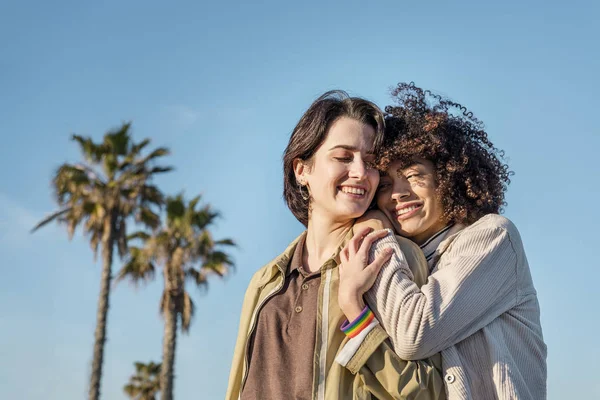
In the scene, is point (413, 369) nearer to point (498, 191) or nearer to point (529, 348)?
point (529, 348)

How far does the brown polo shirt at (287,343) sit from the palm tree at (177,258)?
63.2ft

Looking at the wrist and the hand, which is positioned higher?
the hand

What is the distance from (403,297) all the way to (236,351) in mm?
1175

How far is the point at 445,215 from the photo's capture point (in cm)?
413

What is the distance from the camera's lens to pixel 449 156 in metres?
4.13

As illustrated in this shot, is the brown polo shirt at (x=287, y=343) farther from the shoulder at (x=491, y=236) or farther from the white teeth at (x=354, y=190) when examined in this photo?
the shoulder at (x=491, y=236)

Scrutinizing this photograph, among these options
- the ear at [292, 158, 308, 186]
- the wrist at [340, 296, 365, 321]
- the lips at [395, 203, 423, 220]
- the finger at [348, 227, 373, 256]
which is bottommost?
the wrist at [340, 296, 365, 321]

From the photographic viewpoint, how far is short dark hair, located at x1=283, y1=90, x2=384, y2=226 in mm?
4267

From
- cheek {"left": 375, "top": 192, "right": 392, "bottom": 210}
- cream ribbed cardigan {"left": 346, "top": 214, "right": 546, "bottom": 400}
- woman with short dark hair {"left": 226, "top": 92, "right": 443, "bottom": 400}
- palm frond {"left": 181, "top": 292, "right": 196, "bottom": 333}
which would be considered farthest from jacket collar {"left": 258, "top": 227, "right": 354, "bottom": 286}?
palm frond {"left": 181, "top": 292, "right": 196, "bottom": 333}

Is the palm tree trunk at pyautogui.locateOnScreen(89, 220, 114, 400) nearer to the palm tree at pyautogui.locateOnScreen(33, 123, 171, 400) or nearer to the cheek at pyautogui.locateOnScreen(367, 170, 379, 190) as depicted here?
the palm tree at pyautogui.locateOnScreen(33, 123, 171, 400)

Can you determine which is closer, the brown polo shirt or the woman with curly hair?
the woman with curly hair

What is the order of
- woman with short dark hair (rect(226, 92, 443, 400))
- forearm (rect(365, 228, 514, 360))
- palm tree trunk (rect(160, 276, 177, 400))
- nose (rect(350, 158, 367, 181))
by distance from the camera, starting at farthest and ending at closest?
1. palm tree trunk (rect(160, 276, 177, 400))
2. nose (rect(350, 158, 367, 181))
3. woman with short dark hair (rect(226, 92, 443, 400))
4. forearm (rect(365, 228, 514, 360))

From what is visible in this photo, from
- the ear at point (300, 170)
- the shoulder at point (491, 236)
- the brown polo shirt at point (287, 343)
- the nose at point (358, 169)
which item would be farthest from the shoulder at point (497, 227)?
the ear at point (300, 170)

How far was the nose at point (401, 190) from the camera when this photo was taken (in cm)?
415
